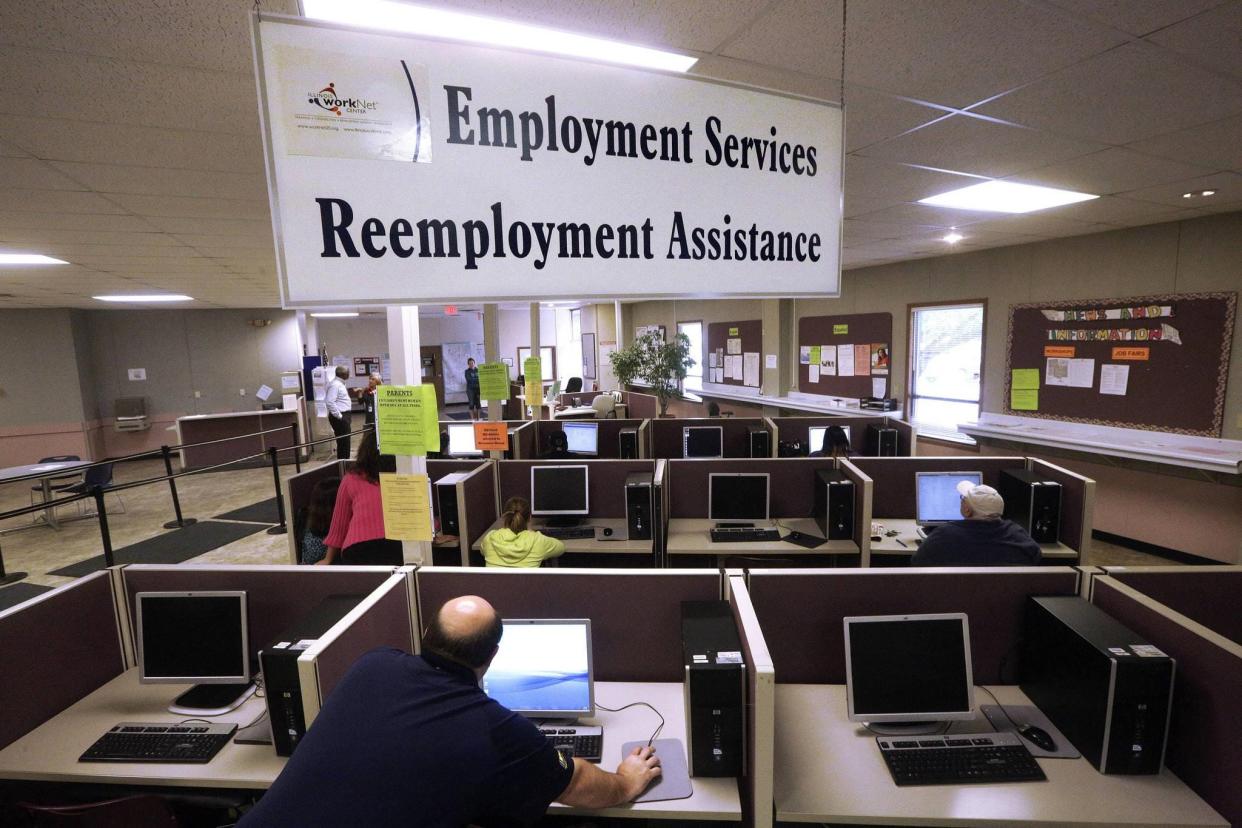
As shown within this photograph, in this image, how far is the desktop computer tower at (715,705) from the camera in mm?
1470

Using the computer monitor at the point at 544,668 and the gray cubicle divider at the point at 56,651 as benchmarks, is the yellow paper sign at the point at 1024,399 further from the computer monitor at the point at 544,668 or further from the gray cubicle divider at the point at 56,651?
the gray cubicle divider at the point at 56,651

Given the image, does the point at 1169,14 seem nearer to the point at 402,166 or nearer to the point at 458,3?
the point at 458,3

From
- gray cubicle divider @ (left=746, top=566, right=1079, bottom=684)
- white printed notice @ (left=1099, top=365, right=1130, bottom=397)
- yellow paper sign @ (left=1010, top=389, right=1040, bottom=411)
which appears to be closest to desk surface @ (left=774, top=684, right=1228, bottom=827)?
gray cubicle divider @ (left=746, top=566, right=1079, bottom=684)

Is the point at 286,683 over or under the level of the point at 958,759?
over

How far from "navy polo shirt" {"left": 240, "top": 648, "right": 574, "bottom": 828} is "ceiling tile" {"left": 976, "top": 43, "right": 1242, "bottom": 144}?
249 centimetres

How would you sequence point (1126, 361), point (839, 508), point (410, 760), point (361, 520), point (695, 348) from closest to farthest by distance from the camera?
point (410, 760), point (361, 520), point (839, 508), point (1126, 361), point (695, 348)

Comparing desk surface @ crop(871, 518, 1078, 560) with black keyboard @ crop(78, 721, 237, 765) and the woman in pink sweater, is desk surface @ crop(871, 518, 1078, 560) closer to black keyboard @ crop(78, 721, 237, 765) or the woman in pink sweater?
the woman in pink sweater

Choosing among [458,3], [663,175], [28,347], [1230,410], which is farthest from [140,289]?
[1230,410]

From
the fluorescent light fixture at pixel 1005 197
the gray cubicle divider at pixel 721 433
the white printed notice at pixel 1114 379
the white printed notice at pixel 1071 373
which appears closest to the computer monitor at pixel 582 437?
the gray cubicle divider at pixel 721 433

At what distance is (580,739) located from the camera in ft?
5.58

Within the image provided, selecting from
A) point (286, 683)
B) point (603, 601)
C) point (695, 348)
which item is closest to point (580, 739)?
point (603, 601)

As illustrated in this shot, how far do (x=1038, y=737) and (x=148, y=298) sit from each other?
10.2 m

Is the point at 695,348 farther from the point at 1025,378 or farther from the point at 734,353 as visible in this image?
the point at 1025,378

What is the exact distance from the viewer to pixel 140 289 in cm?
682
